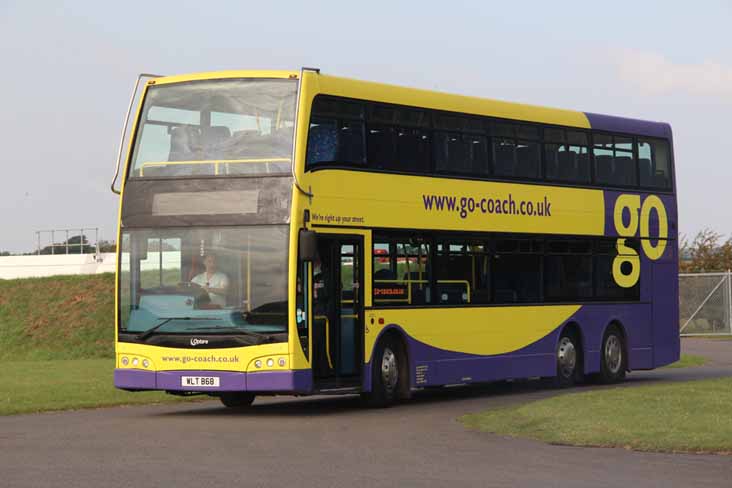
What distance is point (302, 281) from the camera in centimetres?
1966

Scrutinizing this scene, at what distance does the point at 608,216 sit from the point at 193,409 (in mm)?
8792

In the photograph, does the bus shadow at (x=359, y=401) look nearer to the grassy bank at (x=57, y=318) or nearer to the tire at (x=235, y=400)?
the tire at (x=235, y=400)

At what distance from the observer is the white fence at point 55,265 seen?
5809 cm

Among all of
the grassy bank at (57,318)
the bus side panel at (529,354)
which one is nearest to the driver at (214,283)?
the bus side panel at (529,354)

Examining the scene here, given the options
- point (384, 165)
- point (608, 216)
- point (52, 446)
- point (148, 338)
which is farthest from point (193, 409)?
point (608, 216)

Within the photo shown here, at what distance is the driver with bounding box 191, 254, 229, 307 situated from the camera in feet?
64.2

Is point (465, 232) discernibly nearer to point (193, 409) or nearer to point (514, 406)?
point (514, 406)

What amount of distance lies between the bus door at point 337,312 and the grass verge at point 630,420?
6.70 feet

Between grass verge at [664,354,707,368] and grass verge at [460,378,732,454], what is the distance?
11912 mm

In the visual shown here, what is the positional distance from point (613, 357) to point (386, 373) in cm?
718

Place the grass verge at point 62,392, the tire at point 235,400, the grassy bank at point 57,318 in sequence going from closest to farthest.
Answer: the tire at point 235,400
the grass verge at point 62,392
the grassy bank at point 57,318

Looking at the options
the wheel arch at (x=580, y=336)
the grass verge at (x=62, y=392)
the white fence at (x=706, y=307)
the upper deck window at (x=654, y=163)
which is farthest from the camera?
the white fence at (x=706, y=307)

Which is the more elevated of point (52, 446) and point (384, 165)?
point (384, 165)

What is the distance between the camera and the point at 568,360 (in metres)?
26.1
